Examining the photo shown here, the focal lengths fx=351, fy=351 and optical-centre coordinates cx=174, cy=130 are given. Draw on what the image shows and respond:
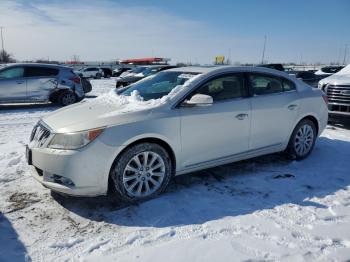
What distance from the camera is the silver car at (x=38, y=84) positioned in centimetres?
1140

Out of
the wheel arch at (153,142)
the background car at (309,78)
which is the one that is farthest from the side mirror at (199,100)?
the background car at (309,78)

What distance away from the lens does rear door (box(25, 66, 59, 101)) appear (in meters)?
11.7

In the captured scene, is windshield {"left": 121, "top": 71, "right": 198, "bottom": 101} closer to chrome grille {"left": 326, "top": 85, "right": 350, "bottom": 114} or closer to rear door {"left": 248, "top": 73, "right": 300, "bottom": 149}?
rear door {"left": 248, "top": 73, "right": 300, "bottom": 149}

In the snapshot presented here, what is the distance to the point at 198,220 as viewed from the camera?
3.73 meters

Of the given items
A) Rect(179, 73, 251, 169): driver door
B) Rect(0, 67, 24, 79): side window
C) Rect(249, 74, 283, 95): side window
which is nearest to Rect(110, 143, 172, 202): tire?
Rect(179, 73, 251, 169): driver door

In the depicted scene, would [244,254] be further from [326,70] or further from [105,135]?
[326,70]

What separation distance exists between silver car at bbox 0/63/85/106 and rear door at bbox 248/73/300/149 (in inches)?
345

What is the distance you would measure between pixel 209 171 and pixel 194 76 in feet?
4.72

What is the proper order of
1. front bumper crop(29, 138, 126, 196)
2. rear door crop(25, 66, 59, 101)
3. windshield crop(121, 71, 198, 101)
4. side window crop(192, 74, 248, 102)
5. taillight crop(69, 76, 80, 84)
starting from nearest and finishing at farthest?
front bumper crop(29, 138, 126, 196) → side window crop(192, 74, 248, 102) → windshield crop(121, 71, 198, 101) → rear door crop(25, 66, 59, 101) → taillight crop(69, 76, 80, 84)

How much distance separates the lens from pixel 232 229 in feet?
11.6

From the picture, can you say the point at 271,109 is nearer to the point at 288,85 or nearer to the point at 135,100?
the point at 288,85

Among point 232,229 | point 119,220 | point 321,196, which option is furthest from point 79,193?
point 321,196

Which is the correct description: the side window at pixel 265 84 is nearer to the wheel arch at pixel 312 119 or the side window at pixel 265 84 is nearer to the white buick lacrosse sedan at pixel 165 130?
the white buick lacrosse sedan at pixel 165 130

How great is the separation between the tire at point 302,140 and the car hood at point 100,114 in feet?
8.63
